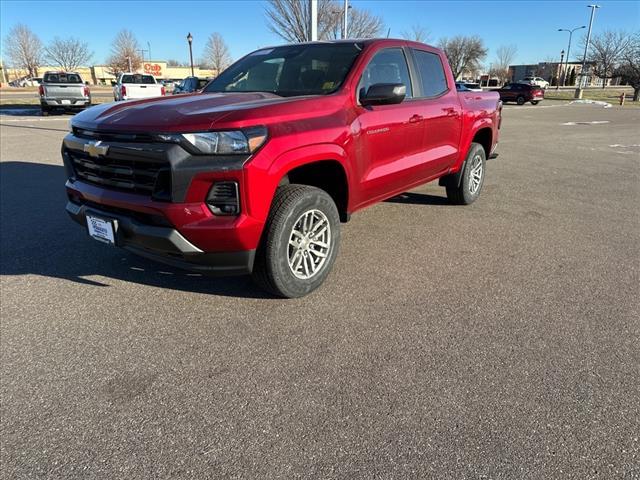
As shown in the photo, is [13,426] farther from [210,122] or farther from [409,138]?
[409,138]

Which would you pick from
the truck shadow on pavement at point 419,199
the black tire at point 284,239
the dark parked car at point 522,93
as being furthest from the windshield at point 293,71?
the dark parked car at point 522,93

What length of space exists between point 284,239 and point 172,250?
0.73 meters

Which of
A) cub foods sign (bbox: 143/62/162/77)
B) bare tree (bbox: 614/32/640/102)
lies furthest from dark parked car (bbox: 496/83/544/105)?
cub foods sign (bbox: 143/62/162/77)

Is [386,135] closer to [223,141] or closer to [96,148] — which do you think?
[223,141]

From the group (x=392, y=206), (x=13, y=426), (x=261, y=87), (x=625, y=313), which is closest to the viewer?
(x=13, y=426)

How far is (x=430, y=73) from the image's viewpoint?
491 centimetres

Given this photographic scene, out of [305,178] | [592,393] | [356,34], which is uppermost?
[356,34]

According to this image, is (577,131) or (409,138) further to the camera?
(577,131)

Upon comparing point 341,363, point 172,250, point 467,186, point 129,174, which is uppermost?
point 129,174

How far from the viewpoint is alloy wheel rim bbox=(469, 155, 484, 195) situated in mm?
5973

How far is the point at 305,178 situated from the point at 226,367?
1669mm

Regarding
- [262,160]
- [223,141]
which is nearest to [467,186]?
[262,160]

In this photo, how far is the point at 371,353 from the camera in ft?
9.25

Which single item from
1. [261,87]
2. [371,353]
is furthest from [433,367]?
[261,87]
